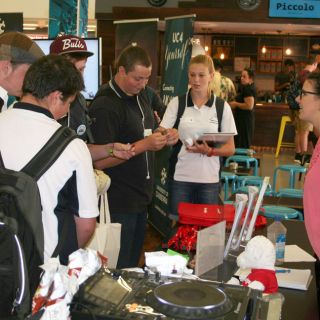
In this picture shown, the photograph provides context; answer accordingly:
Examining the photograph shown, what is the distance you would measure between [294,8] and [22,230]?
9.01m

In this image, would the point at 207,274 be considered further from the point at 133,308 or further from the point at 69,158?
the point at 133,308

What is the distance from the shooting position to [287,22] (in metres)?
9.66

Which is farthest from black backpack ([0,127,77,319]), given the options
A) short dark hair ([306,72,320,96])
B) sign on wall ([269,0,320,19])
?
sign on wall ([269,0,320,19])

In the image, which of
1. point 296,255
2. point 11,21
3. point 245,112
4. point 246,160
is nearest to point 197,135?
point 296,255

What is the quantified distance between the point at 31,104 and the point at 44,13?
212 inches

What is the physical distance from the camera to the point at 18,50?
6.95ft

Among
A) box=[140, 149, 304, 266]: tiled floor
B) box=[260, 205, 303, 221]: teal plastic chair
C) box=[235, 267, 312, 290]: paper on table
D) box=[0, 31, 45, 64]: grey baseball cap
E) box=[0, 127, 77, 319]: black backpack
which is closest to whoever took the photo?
box=[0, 127, 77, 319]: black backpack

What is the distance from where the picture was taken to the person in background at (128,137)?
2.72 m

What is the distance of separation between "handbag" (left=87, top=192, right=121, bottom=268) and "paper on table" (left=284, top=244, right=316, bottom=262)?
0.80 meters

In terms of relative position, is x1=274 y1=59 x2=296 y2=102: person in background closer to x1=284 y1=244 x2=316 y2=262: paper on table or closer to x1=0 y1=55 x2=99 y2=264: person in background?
x1=284 y1=244 x2=316 y2=262: paper on table

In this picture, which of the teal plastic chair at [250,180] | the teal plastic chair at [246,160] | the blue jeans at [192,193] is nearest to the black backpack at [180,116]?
the blue jeans at [192,193]

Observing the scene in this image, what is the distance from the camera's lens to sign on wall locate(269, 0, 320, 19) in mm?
9508

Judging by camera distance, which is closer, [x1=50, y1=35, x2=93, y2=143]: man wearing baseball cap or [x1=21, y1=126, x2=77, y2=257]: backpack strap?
[x1=21, y1=126, x2=77, y2=257]: backpack strap

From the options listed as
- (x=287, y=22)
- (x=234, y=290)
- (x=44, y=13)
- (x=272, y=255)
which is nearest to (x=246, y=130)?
(x=287, y=22)
